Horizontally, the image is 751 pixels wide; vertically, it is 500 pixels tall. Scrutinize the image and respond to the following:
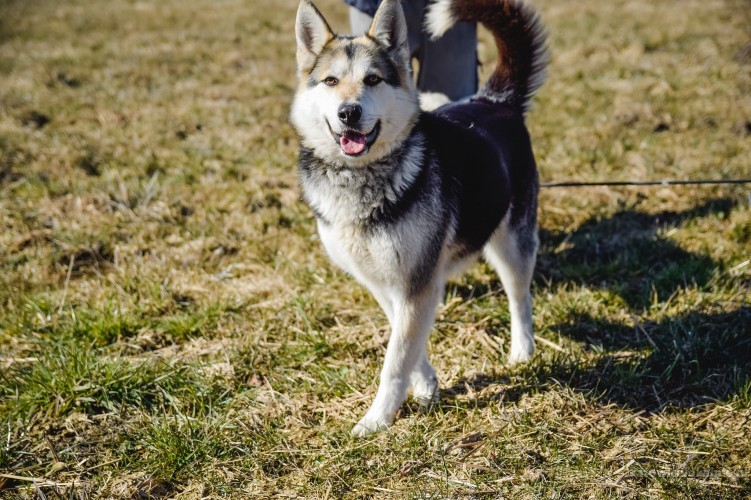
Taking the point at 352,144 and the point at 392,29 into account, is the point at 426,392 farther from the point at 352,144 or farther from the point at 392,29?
the point at 392,29

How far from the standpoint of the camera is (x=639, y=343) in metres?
3.01

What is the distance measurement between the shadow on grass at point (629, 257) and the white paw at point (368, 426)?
1.60 m

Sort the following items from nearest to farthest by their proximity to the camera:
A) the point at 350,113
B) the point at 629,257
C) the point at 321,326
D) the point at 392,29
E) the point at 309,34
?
the point at 350,113
the point at 392,29
the point at 309,34
the point at 321,326
the point at 629,257

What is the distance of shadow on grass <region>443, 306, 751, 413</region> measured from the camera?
2.65 meters

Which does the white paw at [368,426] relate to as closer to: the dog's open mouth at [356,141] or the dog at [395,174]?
the dog at [395,174]

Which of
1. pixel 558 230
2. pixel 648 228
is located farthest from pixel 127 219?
pixel 648 228

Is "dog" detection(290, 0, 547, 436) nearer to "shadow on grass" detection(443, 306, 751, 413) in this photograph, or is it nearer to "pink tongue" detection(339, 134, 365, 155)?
"pink tongue" detection(339, 134, 365, 155)

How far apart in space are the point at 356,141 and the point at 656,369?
191 centimetres

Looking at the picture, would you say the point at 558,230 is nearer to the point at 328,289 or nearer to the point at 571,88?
the point at 328,289

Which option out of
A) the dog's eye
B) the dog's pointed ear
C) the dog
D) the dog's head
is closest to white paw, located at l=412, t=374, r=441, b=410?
the dog

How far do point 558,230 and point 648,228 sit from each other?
2.12 ft

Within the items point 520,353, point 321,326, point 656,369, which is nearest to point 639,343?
point 656,369

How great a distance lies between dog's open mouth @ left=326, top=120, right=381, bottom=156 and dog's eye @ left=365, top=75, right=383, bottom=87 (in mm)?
235

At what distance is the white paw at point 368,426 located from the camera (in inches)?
99.6
